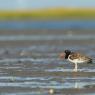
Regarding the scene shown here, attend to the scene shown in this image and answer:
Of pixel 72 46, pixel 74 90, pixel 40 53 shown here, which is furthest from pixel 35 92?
pixel 72 46

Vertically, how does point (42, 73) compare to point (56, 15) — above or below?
below

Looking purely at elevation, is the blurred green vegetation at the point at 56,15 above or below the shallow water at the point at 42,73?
above

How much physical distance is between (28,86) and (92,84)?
1.72m

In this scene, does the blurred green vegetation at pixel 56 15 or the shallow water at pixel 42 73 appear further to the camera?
the blurred green vegetation at pixel 56 15

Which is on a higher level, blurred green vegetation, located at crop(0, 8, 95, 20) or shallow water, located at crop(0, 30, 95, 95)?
blurred green vegetation, located at crop(0, 8, 95, 20)

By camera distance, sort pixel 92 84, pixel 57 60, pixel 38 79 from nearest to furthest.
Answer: pixel 92 84
pixel 38 79
pixel 57 60

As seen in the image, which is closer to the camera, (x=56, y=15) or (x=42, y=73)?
(x=42, y=73)

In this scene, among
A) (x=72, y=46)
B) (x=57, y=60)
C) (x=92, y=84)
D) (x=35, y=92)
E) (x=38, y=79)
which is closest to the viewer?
(x=35, y=92)

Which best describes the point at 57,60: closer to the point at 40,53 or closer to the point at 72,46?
the point at 40,53

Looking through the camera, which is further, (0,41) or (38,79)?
(0,41)

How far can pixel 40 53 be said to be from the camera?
102 ft

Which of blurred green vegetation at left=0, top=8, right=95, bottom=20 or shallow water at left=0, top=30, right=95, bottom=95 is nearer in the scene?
shallow water at left=0, top=30, right=95, bottom=95

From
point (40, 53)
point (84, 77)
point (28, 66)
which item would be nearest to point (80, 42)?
point (40, 53)

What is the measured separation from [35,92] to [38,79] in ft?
9.20
